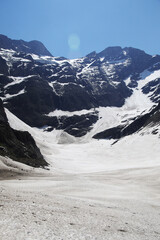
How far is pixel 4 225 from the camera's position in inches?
353

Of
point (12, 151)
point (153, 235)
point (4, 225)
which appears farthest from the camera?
point (12, 151)

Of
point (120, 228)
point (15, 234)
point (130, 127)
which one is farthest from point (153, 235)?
point (130, 127)

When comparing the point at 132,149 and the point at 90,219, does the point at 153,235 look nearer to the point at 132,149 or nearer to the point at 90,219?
the point at 90,219

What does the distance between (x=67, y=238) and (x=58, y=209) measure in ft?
14.1

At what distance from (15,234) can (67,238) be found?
192 cm

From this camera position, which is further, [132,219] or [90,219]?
[132,219]

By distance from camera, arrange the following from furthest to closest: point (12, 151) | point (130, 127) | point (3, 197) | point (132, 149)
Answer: point (130, 127) → point (132, 149) → point (12, 151) → point (3, 197)

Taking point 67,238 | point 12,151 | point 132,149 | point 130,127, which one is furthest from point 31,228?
point 130,127

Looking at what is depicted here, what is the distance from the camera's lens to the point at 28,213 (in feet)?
36.3

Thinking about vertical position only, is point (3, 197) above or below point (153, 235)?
above

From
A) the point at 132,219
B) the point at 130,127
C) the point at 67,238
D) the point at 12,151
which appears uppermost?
the point at 130,127

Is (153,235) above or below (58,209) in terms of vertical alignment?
below

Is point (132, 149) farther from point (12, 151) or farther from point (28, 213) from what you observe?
point (28, 213)

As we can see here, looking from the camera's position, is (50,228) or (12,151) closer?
(50,228)
